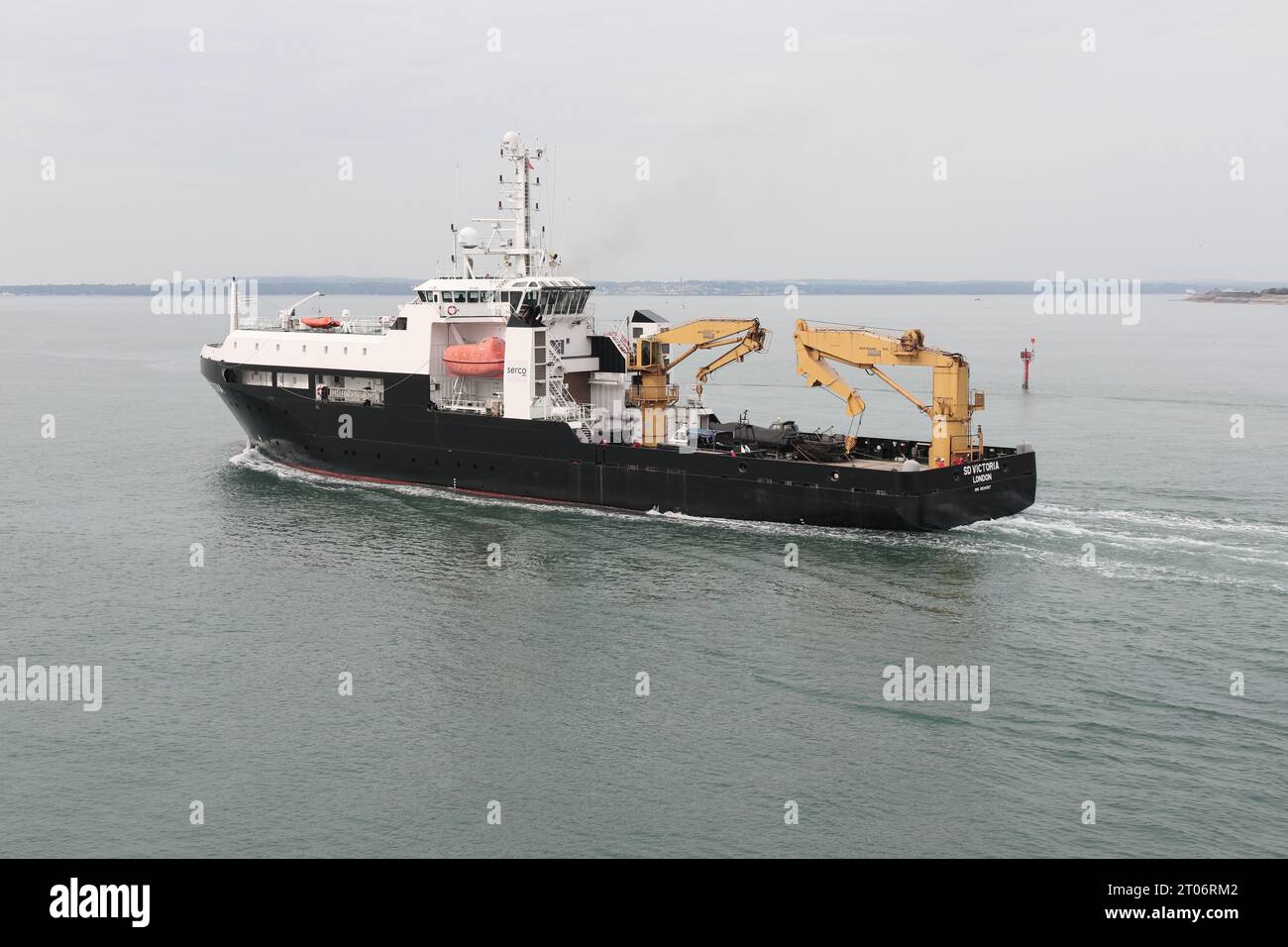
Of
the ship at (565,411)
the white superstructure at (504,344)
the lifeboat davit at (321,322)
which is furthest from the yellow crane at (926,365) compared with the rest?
the lifeboat davit at (321,322)

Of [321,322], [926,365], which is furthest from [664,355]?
[321,322]

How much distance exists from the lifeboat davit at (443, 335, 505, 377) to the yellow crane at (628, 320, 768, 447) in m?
4.59

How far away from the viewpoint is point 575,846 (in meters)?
16.5

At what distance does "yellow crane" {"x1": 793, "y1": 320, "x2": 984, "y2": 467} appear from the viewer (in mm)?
32875

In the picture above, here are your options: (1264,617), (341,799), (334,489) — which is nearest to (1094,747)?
(1264,617)

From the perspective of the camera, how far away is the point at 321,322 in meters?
43.9

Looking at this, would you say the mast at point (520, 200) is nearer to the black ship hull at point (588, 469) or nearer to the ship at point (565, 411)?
the ship at point (565, 411)

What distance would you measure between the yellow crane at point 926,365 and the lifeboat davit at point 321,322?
18658 millimetres

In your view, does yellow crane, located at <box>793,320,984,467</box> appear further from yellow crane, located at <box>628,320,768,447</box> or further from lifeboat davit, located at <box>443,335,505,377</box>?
lifeboat davit, located at <box>443,335,505,377</box>

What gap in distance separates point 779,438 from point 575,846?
22484 millimetres

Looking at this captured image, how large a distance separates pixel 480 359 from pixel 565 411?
351 cm

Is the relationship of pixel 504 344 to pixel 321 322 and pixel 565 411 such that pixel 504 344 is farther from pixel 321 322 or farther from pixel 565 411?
pixel 321 322
